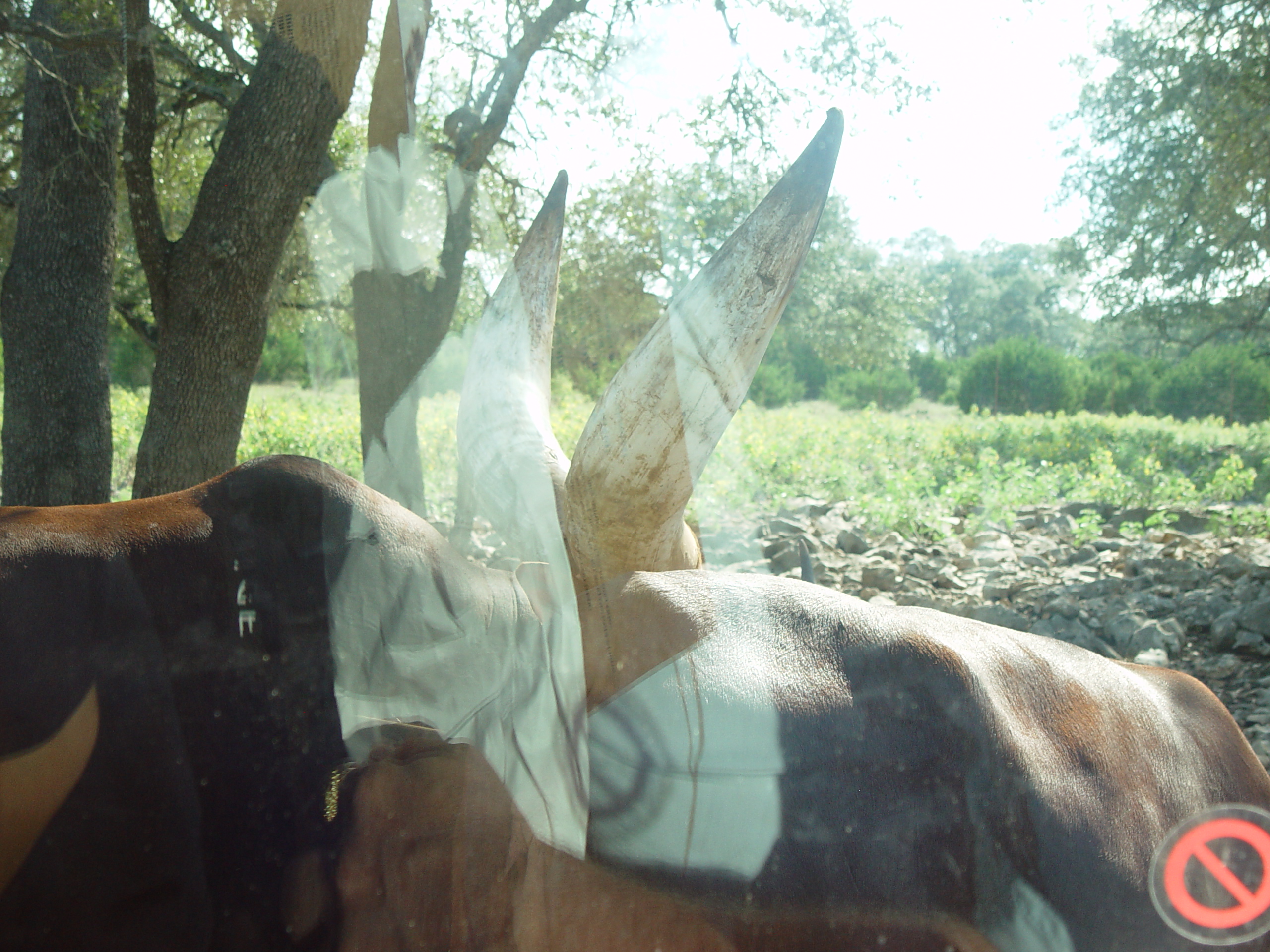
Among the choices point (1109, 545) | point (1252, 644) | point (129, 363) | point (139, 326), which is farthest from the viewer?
point (129, 363)

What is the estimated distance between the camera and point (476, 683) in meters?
1.10

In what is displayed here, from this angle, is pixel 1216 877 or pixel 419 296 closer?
pixel 1216 877

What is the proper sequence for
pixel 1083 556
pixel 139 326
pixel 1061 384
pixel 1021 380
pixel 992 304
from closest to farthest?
pixel 1083 556, pixel 139 326, pixel 1061 384, pixel 1021 380, pixel 992 304

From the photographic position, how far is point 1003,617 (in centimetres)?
405

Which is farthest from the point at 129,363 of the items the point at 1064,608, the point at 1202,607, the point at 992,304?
the point at 992,304

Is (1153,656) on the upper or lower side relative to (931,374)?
lower

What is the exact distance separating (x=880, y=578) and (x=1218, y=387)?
51.5 ft

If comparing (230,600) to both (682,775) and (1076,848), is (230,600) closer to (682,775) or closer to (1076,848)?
(682,775)

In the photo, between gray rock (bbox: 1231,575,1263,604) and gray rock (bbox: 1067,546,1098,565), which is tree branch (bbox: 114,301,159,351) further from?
gray rock (bbox: 1231,575,1263,604)

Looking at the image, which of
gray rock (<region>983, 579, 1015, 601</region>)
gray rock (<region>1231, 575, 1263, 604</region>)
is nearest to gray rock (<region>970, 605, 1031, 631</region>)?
gray rock (<region>983, 579, 1015, 601</region>)

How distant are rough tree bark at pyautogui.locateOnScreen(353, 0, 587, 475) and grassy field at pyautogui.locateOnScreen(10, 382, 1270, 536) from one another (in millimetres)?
610

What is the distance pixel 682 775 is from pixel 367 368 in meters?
4.09

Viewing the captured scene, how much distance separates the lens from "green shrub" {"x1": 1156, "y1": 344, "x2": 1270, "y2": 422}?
1473 cm

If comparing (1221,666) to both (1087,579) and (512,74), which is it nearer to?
(1087,579)
